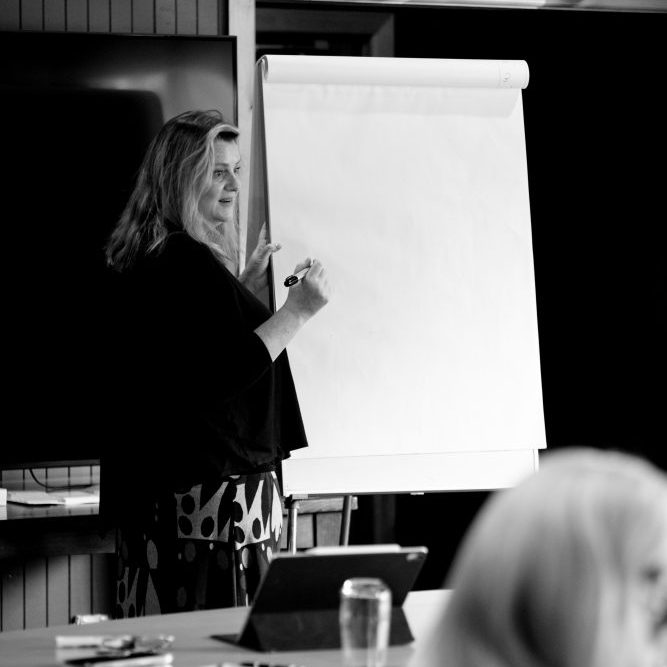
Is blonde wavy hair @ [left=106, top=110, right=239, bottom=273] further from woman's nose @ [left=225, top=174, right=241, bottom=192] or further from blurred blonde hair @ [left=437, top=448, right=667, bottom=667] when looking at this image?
blurred blonde hair @ [left=437, top=448, right=667, bottom=667]

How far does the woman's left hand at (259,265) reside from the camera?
9.05ft

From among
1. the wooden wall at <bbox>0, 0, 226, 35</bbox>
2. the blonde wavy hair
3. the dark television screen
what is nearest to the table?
the blonde wavy hair

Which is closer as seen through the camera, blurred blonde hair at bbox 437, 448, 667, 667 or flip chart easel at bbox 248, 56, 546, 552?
blurred blonde hair at bbox 437, 448, 667, 667

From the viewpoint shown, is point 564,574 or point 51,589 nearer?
point 564,574

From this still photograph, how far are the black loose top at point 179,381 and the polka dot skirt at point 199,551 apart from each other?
0.05 m

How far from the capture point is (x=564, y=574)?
637mm

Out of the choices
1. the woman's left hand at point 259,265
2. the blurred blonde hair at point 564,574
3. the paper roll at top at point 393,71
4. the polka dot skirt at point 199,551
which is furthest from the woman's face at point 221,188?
the blurred blonde hair at point 564,574

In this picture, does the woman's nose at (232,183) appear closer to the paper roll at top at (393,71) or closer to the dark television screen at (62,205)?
the paper roll at top at (393,71)

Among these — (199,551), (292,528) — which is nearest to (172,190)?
(199,551)

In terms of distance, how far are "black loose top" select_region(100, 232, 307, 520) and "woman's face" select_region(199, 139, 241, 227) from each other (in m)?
0.14

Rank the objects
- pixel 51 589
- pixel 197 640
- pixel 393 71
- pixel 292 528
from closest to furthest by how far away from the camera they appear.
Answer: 1. pixel 197 640
2. pixel 292 528
3. pixel 393 71
4. pixel 51 589

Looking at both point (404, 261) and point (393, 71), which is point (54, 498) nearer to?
point (404, 261)

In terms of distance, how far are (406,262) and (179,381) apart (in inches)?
34.4

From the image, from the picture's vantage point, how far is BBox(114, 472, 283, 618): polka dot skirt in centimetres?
223
